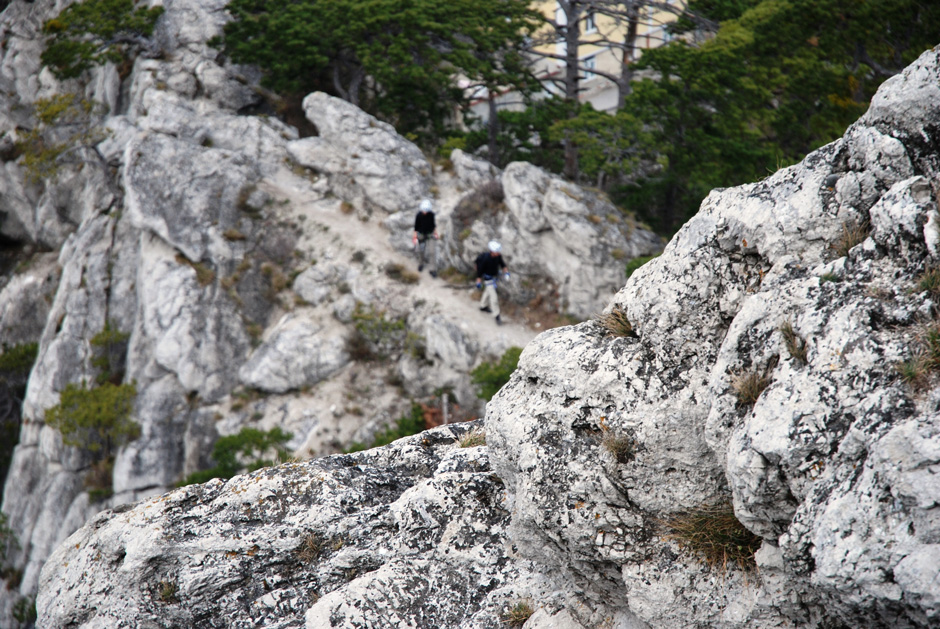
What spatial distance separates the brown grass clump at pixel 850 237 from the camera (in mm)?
4812

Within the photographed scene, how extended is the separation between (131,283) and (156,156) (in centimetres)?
620

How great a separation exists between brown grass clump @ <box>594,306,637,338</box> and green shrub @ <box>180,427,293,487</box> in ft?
62.1

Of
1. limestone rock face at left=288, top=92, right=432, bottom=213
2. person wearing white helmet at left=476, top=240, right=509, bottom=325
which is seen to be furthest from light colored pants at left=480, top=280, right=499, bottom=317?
limestone rock face at left=288, top=92, right=432, bottom=213

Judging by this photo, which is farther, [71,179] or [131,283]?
[71,179]

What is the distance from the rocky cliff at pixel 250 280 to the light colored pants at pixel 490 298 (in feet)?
2.15

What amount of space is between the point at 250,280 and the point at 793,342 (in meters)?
25.6

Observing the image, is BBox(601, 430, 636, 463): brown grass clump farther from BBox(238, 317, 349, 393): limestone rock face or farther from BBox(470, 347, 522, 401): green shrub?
BBox(238, 317, 349, 393): limestone rock face

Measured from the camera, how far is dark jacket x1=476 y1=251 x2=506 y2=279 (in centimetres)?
2119

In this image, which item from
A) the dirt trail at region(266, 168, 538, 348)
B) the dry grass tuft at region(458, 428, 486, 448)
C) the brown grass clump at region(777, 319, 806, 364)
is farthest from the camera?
the dirt trail at region(266, 168, 538, 348)

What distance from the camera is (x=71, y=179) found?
3869 centimetres

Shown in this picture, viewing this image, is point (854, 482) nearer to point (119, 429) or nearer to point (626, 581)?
point (626, 581)

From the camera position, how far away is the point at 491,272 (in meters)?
21.5

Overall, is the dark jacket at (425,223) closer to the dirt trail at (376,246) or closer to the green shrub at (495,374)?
the dirt trail at (376,246)

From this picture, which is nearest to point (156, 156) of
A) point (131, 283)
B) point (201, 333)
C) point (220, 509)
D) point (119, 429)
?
point (131, 283)
